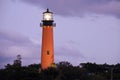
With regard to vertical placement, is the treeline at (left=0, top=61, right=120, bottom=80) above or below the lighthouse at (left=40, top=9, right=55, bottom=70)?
below

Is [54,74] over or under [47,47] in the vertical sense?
under

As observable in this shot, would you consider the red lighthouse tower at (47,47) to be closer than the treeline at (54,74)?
No

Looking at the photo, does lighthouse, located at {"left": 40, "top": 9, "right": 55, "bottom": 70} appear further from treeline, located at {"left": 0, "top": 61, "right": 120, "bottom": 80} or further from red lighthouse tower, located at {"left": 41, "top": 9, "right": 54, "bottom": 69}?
treeline, located at {"left": 0, "top": 61, "right": 120, "bottom": 80}

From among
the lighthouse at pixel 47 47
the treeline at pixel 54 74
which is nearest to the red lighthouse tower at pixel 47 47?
the lighthouse at pixel 47 47

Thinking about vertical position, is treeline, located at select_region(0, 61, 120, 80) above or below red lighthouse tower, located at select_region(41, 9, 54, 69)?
below

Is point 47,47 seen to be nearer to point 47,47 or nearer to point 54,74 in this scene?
point 47,47

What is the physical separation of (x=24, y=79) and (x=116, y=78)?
55.3ft

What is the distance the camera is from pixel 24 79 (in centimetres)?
7975

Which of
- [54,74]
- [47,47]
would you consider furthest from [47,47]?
[54,74]

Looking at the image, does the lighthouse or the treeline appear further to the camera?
the lighthouse

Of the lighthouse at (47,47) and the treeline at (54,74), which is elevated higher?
the lighthouse at (47,47)

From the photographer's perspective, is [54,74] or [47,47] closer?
[54,74]

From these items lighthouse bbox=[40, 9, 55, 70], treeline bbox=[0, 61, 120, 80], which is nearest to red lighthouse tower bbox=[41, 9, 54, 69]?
lighthouse bbox=[40, 9, 55, 70]

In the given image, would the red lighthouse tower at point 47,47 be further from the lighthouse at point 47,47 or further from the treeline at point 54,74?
the treeline at point 54,74
